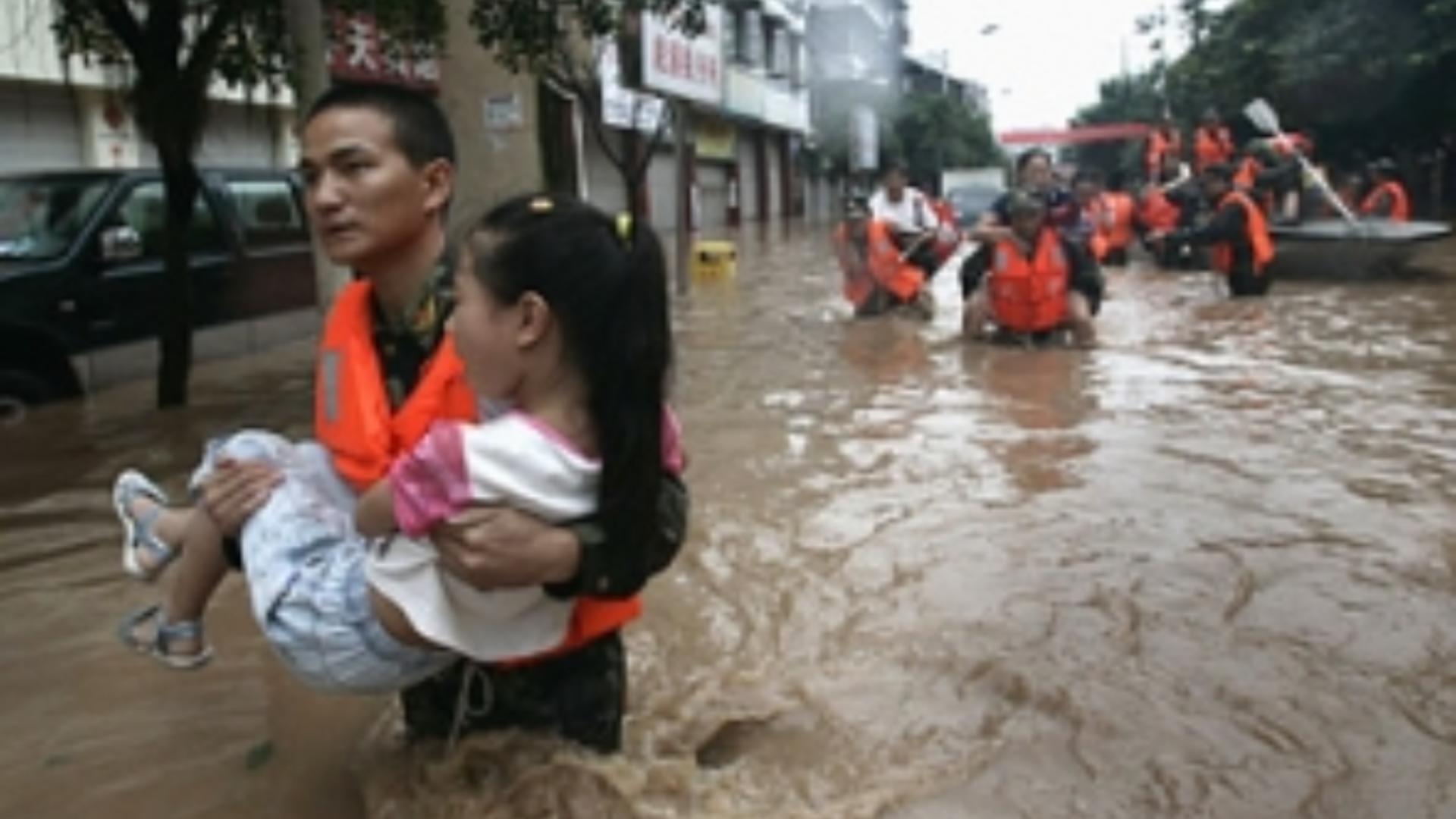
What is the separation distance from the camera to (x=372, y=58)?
42.8 feet

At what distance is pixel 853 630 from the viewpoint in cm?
330

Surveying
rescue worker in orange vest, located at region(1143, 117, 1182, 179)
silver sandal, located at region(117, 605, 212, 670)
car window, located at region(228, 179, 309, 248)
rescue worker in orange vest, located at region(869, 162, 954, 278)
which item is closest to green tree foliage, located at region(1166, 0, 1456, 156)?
rescue worker in orange vest, located at region(1143, 117, 1182, 179)

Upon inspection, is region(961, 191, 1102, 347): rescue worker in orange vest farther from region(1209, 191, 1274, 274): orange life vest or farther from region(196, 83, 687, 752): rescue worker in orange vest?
region(196, 83, 687, 752): rescue worker in orange vest

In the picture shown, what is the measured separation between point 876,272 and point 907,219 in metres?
0.57

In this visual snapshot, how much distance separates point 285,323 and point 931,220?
530cm

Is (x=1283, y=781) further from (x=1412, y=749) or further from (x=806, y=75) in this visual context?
(x=806, y=75)

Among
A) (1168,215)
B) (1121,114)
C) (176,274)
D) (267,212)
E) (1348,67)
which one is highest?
(1121,114)

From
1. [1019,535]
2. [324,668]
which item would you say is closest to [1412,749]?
[1019,535]

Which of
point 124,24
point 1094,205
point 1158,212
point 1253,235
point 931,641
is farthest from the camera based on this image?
point 1158,212

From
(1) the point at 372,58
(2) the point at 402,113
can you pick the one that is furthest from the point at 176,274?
(1) the point at 372,58

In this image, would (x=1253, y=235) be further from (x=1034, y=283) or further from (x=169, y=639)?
(x=169, y=639)

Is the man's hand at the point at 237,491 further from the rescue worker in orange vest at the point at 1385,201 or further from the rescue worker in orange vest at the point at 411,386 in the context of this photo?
the rescue worker in orange vest at the point at 1385,201

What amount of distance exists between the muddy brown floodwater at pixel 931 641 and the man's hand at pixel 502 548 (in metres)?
0.51

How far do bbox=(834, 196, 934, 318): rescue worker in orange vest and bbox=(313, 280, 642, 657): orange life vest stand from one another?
8597 mm
